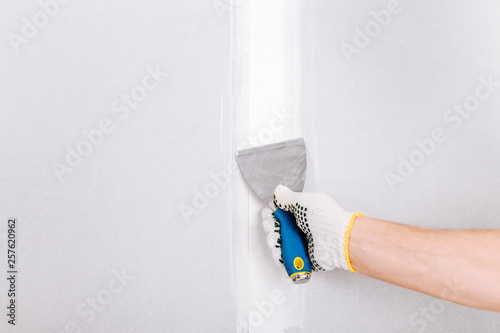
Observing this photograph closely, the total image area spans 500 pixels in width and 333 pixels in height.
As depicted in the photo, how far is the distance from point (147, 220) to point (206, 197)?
0.19m

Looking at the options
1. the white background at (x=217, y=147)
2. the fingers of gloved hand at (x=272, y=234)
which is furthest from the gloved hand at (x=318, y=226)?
the white background at (x=217, y=147)

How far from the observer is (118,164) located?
3.91ft

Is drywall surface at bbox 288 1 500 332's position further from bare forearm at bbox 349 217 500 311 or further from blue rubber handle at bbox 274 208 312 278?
bare forearm at bbox 349 217 500 311

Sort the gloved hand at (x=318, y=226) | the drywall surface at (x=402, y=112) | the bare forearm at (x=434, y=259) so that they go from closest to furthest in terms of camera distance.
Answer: the bare forearm at (x=434, y=259), the gloved hand at (x=318, y=226), the drywall surface at (x=402, y=112)

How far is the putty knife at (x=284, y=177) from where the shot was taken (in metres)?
1.16

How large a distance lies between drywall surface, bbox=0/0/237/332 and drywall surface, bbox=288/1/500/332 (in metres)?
0.33

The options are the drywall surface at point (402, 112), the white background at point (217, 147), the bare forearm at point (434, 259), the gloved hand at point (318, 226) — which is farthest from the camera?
the drywall surface at point (402, 112)

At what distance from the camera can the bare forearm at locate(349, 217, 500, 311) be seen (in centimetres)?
87

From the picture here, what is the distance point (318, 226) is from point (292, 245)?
0.40 feet

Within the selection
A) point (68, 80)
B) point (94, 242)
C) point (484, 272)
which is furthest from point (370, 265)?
point (68, 80)

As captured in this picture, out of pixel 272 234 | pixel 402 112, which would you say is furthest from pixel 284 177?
pixel 402 112

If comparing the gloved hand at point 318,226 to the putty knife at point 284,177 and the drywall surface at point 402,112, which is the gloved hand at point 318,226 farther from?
the drywall surface at point 402,112

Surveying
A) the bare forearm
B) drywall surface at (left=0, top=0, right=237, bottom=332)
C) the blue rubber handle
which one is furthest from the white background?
the bare forearm

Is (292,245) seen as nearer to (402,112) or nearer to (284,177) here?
(284,177)
